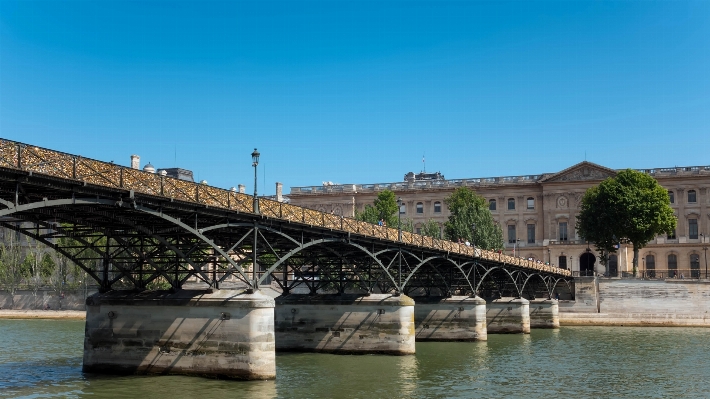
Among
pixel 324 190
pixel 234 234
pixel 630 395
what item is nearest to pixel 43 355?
pixel 234 234

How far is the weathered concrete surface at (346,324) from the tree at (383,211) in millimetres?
57978

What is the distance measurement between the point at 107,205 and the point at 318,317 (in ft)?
73.8

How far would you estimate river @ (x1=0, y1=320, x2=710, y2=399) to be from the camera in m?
32.4

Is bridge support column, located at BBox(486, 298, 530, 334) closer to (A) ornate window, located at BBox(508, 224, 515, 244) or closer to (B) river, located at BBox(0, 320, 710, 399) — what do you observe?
(B) river, located at BBox(0, 320, 710, 399)

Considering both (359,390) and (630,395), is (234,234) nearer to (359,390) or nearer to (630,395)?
(359,390)

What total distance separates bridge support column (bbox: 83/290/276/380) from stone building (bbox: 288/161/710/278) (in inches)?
3449

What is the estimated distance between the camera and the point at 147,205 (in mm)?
31172

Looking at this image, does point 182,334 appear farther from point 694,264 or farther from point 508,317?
point 694,264

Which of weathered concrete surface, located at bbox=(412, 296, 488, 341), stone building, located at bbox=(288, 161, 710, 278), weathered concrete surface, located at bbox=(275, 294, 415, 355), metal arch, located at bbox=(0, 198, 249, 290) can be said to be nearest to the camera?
metal arch, located at bbox=(0, 198, 249, 290)

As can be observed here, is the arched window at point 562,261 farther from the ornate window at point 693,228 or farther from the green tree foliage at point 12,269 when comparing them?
the green tree foliage at point 12,269

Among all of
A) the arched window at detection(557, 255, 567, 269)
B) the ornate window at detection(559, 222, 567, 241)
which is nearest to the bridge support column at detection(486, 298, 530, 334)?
the arched window at detection(557, 255, 567, 269)

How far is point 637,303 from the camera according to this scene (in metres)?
95.2

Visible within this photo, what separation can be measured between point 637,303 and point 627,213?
40.9 ft

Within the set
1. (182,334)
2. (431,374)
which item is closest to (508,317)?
(431,374)
